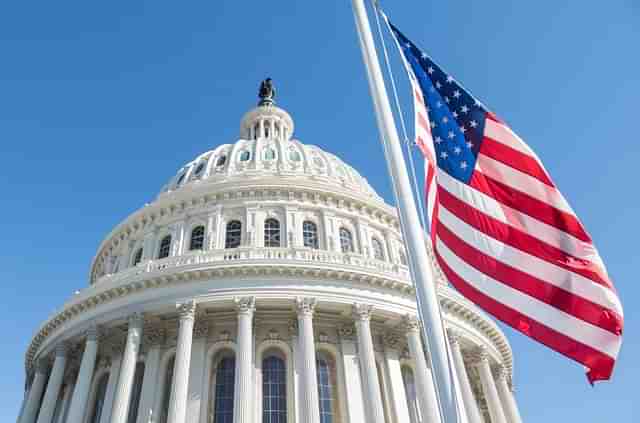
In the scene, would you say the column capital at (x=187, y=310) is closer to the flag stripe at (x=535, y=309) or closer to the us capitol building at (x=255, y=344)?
the us capitol building at (x=255, y=344)

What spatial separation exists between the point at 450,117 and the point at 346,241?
30.5 m

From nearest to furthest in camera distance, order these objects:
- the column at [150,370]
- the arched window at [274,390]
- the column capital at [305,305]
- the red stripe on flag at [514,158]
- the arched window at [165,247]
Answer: the red stripe on flag at [514,158] → the arched window at [274,390] → the column at [150,370] → the column capital at [305,305] → the arched window at [165,247]

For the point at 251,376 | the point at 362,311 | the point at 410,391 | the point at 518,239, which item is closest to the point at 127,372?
the point at 251,376

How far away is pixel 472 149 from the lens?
11.0 m

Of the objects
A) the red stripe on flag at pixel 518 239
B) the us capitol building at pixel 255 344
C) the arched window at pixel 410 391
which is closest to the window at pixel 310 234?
the us capitol building at pixel 255 344

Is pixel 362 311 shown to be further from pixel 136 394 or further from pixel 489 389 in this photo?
pixel 136 394

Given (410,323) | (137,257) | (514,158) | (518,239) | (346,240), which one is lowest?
(518,239)

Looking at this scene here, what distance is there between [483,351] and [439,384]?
30.8 m

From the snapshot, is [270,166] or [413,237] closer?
[413,237]

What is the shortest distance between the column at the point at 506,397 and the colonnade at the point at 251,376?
7.67 ft

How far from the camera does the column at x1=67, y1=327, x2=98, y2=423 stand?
28.6 m

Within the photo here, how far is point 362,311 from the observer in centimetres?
3030

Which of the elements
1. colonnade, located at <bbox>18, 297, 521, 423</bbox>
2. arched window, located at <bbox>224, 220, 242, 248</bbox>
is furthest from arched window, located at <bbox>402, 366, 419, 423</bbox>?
arched window, located at <bbox>224, 220, 242, 248</bbox>

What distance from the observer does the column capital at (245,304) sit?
96.1ft
